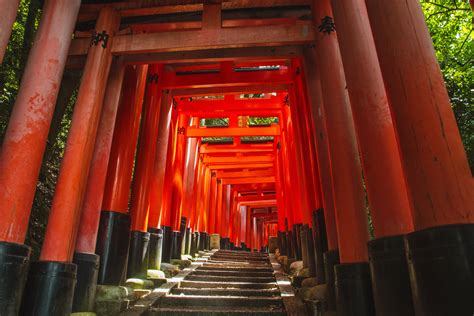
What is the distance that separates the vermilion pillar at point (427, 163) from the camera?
74.9 inches

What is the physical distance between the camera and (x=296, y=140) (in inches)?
288

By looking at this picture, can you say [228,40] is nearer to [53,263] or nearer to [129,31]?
[129,31]

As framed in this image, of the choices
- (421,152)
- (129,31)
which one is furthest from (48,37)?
(421,152)

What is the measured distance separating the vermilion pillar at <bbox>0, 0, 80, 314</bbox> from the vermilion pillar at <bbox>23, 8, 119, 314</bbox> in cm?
33

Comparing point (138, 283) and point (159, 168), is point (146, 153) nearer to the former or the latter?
point (159, 168)

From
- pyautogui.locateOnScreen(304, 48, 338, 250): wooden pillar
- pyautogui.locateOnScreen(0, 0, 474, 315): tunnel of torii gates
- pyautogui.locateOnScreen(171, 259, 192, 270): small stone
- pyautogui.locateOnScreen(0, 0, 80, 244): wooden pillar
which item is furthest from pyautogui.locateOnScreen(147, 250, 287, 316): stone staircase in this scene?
pyautogui.locateOnScreen(0, 0, 80, 244): wooden pillar

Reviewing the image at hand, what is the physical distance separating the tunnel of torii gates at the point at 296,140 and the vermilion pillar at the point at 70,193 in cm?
2

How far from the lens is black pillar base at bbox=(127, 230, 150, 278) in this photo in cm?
599

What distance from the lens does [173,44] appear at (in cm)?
524

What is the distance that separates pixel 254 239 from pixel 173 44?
27813 mm

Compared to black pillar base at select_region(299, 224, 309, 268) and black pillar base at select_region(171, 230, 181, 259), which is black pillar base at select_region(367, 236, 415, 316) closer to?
black pillar base at select_region(299, 224, 309, 268)

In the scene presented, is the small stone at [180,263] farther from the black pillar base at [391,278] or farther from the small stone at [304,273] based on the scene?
the black pillar base at [391,278]

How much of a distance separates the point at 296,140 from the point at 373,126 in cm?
410

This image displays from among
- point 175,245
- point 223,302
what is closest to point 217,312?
point 223,302
